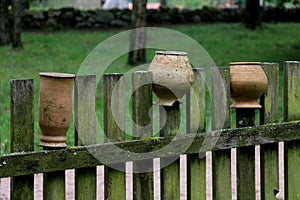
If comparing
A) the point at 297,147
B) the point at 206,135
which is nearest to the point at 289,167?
the point at 297,147

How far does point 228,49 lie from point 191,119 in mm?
14327

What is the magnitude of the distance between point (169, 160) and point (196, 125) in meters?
0.23

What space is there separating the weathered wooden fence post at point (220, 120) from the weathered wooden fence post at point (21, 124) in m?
0.91

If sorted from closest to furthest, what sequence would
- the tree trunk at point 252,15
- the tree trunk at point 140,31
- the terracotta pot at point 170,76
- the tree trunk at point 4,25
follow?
the terracotta pot at point 170,76, the tree trunk at point 140,31, the tree trunk at point 4,25, the tree trunk at point 252,15

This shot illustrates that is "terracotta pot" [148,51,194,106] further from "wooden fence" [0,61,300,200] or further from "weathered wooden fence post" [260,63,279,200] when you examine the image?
"weathered wooden fence post" [260,63,279,200]

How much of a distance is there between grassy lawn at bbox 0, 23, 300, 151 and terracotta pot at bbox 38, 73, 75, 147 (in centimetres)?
720

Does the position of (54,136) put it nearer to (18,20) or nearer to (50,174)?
(50,174)

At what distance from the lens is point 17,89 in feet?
9.16

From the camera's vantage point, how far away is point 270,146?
3402 mm

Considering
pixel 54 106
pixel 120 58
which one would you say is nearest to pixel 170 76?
pixel 54 106

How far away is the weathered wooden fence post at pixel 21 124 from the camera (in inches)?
110

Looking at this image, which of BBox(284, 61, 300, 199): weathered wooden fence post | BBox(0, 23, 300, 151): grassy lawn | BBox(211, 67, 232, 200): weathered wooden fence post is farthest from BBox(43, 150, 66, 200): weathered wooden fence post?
BBox(0, 23, 300, 151): grassy lawn

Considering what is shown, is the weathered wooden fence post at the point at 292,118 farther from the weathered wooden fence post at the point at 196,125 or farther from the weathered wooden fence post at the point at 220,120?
the weathered wooden fence post at the point at 196,125

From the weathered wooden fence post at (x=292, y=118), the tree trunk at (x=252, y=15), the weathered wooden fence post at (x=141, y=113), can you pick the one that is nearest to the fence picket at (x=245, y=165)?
the weathered wooden fence post at (x=292, y=118)
